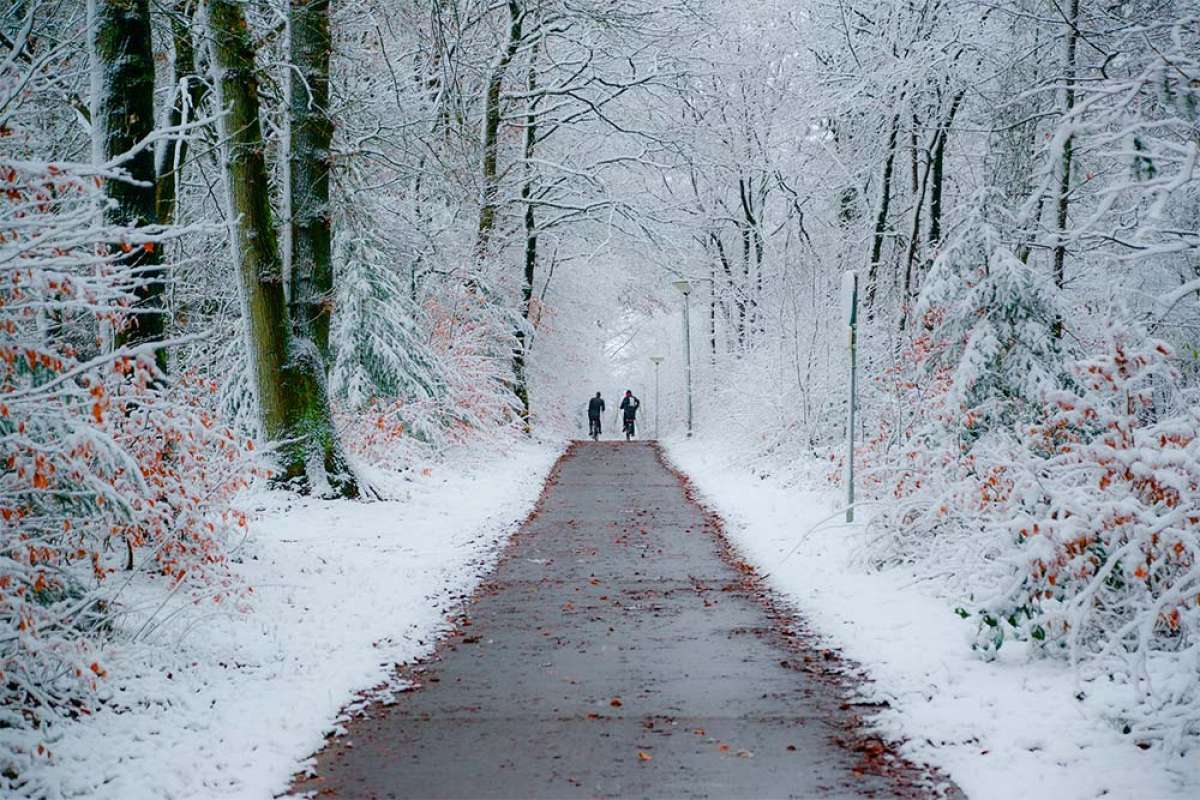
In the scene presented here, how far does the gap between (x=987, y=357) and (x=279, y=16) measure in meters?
9.67

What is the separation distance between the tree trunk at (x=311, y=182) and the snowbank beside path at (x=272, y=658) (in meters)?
2.74

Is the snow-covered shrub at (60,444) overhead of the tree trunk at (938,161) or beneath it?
beneath

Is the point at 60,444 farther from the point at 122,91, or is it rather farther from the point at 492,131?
the point at 492,131

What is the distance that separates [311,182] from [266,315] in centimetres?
202

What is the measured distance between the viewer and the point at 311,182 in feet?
42.3

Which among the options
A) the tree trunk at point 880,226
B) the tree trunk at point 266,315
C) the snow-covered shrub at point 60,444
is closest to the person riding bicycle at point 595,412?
the tree trunk at point 880,226

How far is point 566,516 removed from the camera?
45.2 feet

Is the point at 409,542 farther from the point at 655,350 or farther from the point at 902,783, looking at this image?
the point at 655,350

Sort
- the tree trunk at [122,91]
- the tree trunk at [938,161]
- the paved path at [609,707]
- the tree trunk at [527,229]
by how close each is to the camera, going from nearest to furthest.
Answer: the paved path at [609,707], the tree trunk at [122,91], the tree trunk at [938,161], the tree trunk at [527,229]

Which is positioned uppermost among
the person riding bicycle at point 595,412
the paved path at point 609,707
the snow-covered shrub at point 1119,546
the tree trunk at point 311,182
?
the tree trunk at point 311,182

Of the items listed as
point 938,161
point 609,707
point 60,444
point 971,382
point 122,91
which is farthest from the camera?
point 938,161

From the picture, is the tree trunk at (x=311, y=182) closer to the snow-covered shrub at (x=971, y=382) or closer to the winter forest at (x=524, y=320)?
the winter forest at (x=524, y=320)

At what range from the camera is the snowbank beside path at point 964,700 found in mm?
4379

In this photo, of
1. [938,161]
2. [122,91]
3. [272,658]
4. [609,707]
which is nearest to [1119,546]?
[609,707]
